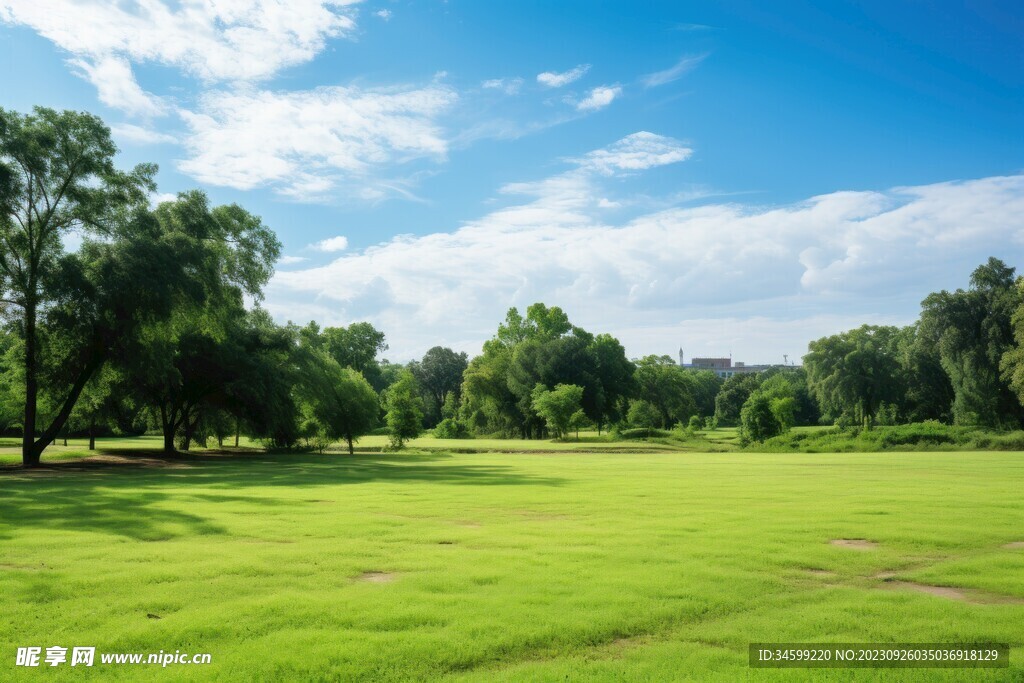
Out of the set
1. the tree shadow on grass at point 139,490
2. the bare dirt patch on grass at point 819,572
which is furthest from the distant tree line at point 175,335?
the bare dirt patch on grass at point 819,572

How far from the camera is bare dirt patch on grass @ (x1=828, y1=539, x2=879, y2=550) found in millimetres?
12012

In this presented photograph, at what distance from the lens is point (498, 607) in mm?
8023

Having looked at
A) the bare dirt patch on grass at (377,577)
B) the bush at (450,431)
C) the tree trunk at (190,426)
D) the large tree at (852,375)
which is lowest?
the bush at (450,431)

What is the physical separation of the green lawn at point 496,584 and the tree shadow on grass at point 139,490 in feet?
0.62

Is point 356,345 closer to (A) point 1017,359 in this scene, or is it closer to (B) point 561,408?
(B) point 561,408

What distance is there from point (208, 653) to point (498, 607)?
9.99 ft

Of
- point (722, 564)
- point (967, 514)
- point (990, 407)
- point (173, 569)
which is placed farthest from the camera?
point (990, 407)

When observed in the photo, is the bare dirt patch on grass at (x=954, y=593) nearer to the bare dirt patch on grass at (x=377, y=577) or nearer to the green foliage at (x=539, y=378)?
the bare dirt patch on grass at (x=377, y=577)

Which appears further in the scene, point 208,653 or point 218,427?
point 218,427

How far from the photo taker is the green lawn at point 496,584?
6574 mm

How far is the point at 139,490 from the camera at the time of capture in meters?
22.4

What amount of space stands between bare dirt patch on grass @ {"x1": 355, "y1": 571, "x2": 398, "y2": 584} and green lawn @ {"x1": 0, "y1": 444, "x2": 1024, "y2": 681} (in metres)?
0.04

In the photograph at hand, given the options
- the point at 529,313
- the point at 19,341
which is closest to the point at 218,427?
the point at 19,341

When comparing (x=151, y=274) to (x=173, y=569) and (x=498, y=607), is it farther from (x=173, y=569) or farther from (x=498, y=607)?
(x=498, y=607)
